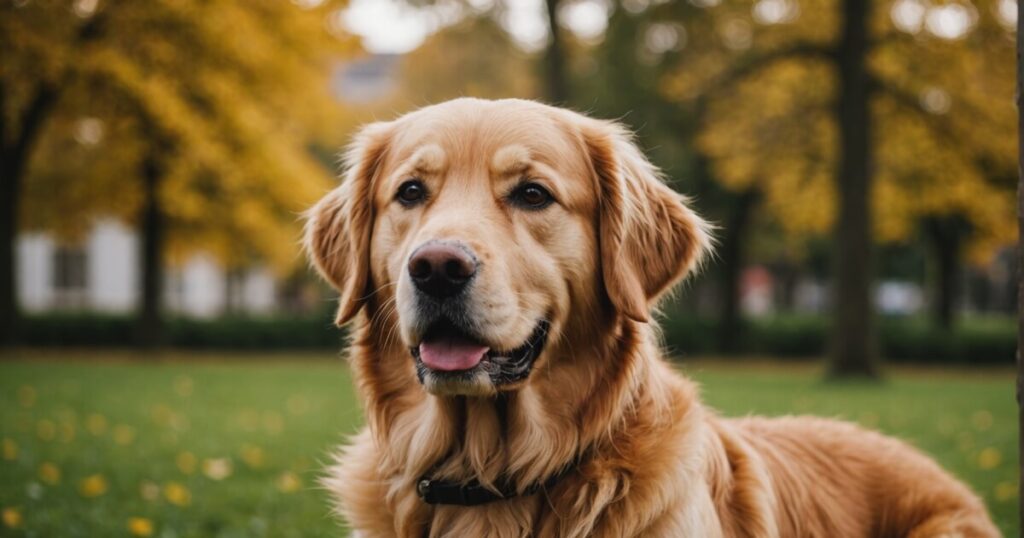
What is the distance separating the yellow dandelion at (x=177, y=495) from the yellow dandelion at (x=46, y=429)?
2.57 m

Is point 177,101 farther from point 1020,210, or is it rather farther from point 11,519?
point 1020,210

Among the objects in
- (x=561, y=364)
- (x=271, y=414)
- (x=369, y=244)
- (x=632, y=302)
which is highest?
(x=369, y=244)

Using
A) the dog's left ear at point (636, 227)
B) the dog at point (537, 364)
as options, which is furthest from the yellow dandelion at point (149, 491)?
the dog's left ear at point (636, 227)

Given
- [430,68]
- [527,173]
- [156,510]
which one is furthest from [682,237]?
[430,68]

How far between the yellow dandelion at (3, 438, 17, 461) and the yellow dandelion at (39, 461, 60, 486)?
1.45ft

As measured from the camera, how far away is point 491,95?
85.2 ft

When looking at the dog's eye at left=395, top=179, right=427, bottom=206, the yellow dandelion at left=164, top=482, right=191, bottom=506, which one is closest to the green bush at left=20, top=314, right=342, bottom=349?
the yellow dandelion at left=164, top=482, right=191, bottom=506

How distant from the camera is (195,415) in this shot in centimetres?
973

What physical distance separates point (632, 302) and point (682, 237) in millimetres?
483

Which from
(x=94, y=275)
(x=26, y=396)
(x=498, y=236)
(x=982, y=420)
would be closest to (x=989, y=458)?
(x=982, y=420)

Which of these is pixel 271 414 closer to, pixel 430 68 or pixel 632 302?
pixel 632 302

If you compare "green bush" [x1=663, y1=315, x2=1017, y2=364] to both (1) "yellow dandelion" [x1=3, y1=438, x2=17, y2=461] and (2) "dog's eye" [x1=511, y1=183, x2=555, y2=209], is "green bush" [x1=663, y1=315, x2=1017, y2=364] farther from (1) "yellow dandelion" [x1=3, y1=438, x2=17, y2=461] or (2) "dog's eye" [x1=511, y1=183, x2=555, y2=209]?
(2) "dog's eye" [x1=511, y1=183, x2=555, y2=209]

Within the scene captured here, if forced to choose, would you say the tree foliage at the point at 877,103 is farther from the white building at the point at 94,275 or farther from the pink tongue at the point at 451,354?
the white building at the point at 94,275

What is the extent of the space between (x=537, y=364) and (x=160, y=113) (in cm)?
1432
